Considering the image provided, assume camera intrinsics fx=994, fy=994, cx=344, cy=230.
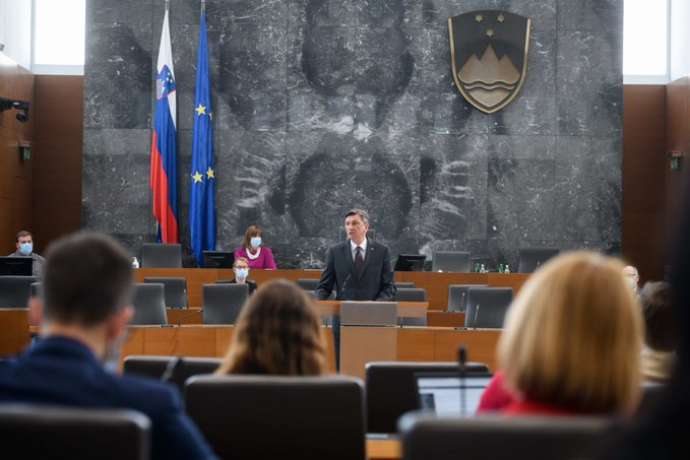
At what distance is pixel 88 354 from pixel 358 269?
6.30 m

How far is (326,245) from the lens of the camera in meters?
14.5

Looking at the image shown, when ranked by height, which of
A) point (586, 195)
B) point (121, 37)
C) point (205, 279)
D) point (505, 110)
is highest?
point (121, 37)

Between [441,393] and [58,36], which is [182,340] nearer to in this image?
[441,393]

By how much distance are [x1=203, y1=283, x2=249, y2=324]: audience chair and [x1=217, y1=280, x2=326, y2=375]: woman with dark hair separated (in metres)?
5.72

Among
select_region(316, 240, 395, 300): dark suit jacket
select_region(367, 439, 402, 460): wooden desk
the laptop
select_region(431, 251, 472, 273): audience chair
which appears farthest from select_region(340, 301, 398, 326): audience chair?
select_region(431, 251, 472, 273): audience chair

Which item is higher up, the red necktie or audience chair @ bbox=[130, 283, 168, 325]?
the red necktie

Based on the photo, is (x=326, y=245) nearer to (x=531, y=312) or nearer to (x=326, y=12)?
(x=326, y=12)

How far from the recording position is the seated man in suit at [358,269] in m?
8.04

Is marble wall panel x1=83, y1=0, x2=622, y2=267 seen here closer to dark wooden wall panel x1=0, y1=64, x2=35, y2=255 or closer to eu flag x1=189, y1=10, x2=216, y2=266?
eu flag x1=189, y1=10, x2=216, y2=266

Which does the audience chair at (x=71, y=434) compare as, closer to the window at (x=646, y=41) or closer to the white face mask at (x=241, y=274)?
the white face mask at (x=241, y=274)

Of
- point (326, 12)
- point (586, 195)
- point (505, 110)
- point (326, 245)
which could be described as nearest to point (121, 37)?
point (326, 12)

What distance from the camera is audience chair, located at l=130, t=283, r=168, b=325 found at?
8141 mm

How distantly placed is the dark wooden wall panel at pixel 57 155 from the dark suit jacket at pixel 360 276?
8740 millimetres

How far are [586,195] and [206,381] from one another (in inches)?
509
